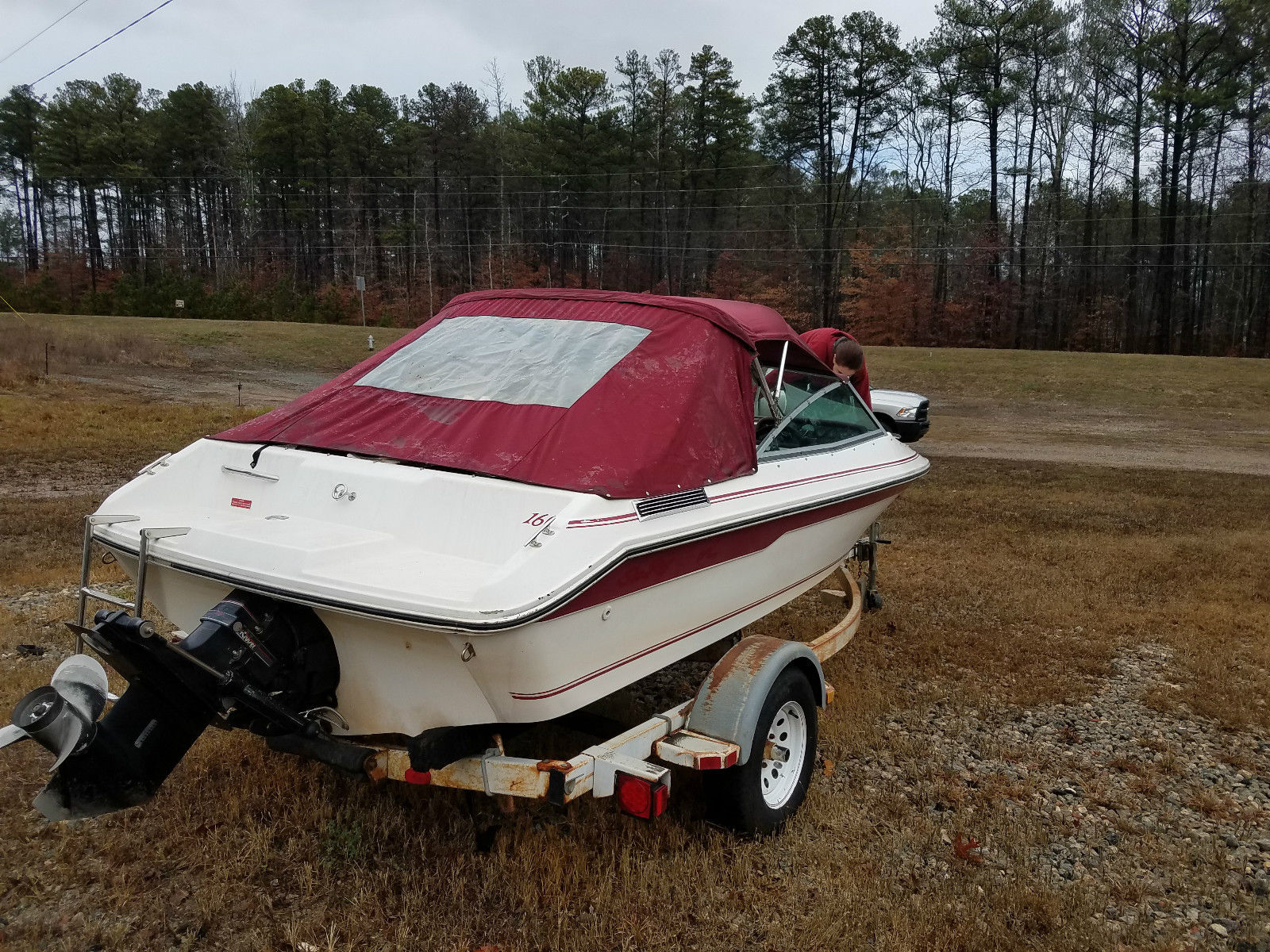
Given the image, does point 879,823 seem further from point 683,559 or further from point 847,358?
point 847,358

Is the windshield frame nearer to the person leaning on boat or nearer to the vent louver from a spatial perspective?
the person leaning on boat

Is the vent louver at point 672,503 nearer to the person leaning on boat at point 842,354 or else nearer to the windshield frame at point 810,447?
the windshield frame at point 810,447

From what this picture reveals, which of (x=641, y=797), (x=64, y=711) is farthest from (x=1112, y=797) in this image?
(x=64, y=711)

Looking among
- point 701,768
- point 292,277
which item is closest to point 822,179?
point 292,277

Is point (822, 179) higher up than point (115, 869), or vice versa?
point (822, 179)

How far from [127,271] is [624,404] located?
196ft

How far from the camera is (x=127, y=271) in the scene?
52969 millimetres

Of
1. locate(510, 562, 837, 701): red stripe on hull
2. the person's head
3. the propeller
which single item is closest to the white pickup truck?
the person's head

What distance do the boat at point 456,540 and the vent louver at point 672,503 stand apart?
12 millimetres

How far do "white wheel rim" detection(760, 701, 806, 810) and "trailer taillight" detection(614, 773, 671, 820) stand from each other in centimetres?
77

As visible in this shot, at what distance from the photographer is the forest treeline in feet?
125

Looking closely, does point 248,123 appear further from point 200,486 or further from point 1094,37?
point 200,486

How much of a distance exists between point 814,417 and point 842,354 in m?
1.36

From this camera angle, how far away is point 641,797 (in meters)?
2.61
